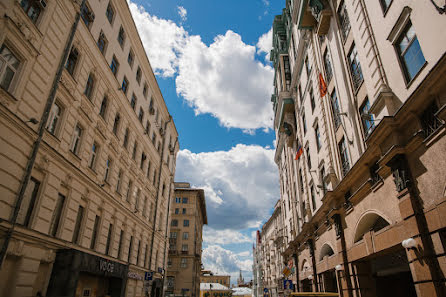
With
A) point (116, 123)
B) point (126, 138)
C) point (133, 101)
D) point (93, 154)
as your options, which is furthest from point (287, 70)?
point (93, 154)

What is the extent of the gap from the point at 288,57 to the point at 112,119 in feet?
78.5

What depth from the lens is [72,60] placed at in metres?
15.0

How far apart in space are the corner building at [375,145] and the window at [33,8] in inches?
528

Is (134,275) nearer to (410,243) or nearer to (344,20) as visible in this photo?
(410,243)

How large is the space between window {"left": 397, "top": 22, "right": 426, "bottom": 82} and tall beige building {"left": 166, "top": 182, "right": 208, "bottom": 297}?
48.6 meters

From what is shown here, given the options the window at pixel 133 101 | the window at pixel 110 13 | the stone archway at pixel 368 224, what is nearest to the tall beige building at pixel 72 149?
the window at pixel 110 13

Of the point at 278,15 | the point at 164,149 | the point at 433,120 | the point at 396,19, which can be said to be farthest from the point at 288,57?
the point at 433,120

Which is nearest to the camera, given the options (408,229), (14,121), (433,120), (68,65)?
(433,120)

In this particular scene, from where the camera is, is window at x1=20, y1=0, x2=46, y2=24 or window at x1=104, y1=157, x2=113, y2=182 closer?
window at x1=20, y1=0, x2=46, y2=24

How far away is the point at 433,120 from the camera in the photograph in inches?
330

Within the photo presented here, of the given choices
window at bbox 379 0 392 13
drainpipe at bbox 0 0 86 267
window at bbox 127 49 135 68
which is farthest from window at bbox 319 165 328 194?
drainpipe at bbox 0 0 86 267

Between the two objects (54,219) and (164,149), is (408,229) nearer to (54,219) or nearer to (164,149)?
(54,219)

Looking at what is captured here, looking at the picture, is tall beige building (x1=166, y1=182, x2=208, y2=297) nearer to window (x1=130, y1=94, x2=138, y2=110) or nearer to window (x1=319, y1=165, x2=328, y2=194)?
window (x1=130, y1=94, x2=138, y2=110)

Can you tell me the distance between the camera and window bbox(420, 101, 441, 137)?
8203 mm
